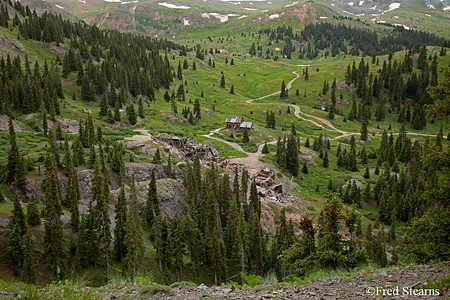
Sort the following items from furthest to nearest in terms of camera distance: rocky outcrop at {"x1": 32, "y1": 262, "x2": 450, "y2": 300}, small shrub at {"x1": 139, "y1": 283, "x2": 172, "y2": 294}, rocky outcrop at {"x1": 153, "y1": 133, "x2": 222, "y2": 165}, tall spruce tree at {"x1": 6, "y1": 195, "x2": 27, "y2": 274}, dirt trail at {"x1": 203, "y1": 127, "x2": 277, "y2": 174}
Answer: dirt trail at {"x1": 203, "y1": 127, "x2": 277, "y2": 174}
rocky outcrop at {"x1": 153, "y1": 133, "x2": 222, "y2": 165}
tall spruce tree at {"x1": 6, "y1": 195, "x2": 27, "y2": 274}
small shrub at {"x1": 139, "y1": 283, "x2": 172, "y2": 294}
rocky outcrop at {"x1": 32, "y1": 262, "x2": 450, "y2": 300}

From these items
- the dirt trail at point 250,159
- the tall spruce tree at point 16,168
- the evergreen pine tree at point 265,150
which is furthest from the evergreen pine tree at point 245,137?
the tall spruce tree at point 16,168

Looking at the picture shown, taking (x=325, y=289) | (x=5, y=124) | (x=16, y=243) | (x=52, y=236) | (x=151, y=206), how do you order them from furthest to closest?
1. (x=5, y=124)
2. (x=151, y=206)
3. (x=52, y=236)
4. (x=16, y=243)
5. (x=325, y=289)

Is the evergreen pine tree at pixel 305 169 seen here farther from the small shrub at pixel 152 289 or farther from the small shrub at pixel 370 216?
the small shrub at pixel 152 289

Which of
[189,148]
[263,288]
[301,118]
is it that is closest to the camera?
[263,288]

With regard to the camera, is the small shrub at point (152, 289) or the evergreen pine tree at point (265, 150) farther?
the evergreen pine tree at point (265, 150)

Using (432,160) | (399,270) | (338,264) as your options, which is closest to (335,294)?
(399,270)

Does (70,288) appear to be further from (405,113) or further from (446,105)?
(405,113)

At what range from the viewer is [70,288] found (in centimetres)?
1265

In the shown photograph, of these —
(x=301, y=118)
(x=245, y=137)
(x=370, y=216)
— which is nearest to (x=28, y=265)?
(x=370, y=216)

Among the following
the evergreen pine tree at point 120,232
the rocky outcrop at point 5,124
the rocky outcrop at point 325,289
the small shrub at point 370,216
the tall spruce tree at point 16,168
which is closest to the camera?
the rocky outcrop at point 325,289

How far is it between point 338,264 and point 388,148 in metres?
117

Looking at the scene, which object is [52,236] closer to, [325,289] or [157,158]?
[325,289]

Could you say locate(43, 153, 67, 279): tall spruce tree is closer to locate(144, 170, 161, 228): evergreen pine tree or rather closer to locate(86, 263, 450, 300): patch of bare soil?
locate(144, 170, 161, 228): evergreen pine tree

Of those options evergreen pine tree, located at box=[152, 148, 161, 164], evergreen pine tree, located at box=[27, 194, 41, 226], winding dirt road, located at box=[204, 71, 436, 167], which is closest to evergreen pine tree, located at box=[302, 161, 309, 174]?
winding dirt road, located at box=[204, 71, 436, 167]
